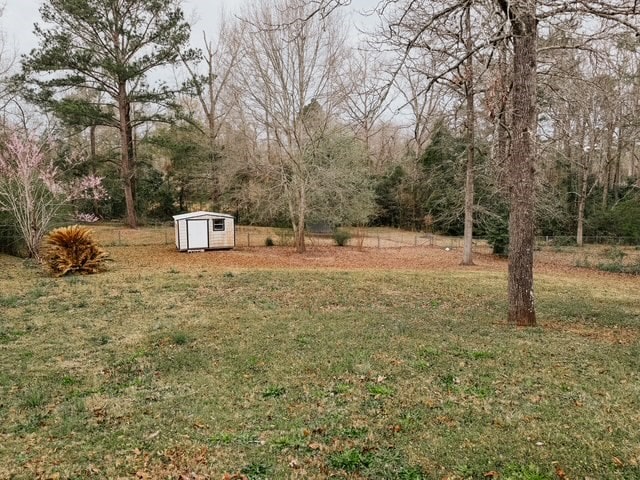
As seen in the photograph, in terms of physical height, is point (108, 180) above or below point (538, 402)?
above

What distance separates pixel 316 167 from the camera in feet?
56.6

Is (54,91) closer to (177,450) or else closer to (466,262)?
(466,262)

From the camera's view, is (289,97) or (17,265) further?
(289,97)

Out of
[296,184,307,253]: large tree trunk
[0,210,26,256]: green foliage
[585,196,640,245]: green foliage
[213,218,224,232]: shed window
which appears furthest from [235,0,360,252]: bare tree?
[585,196,640,245]: green foliage

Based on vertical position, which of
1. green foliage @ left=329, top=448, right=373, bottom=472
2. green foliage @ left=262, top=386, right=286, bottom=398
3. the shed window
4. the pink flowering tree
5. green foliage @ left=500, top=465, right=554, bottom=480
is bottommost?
green foliage @ left=262, top=386, right=286, bottom=398

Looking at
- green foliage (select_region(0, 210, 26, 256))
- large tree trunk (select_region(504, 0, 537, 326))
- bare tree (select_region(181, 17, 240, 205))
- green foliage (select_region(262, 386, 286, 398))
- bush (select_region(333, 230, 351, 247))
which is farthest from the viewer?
bare tree (select_region(181, 17, 240, 205))

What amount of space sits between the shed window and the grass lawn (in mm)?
9748

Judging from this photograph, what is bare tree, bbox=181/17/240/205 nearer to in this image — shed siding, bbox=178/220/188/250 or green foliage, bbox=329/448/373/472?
shed siding, bbox=178/220/188/250

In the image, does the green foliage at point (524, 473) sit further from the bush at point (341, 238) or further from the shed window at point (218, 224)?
the bush at point (341, 238)

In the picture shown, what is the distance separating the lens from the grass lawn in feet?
8.75

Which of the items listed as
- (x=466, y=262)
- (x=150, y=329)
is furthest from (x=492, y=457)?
(x=466, y=262)

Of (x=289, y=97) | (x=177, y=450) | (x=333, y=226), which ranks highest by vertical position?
(x=289, y=97)

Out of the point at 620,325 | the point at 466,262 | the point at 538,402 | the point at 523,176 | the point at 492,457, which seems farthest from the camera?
the point at 466,262

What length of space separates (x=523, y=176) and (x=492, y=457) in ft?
13.7
